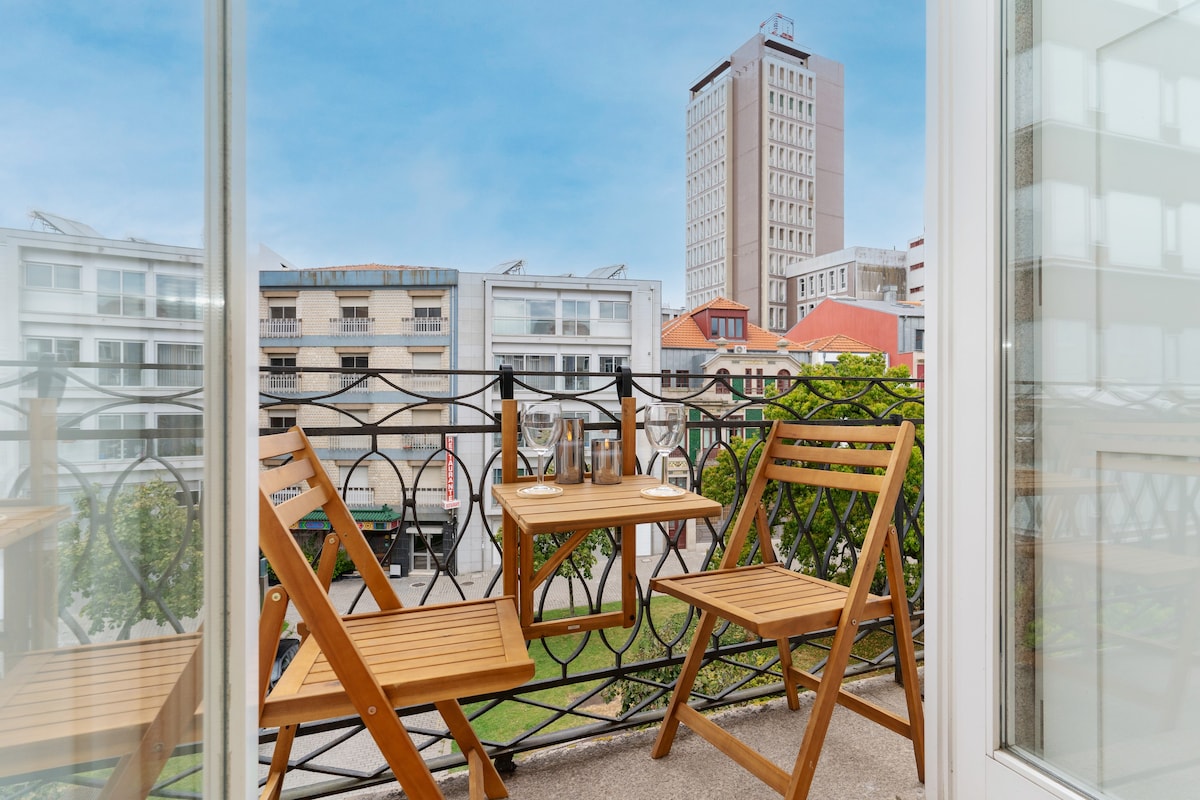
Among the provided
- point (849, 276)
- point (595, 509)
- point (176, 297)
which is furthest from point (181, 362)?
point (849, 276)

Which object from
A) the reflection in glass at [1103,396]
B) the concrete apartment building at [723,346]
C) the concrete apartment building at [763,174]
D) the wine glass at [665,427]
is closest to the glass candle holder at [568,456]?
the wine glass at [665,427]

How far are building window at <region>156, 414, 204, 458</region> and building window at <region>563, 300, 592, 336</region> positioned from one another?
40.6 ft

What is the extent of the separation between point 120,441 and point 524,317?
12.8 metres

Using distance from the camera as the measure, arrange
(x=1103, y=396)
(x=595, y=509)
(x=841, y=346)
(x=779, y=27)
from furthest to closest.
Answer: (x=779, y=27) < (x=841, y=346) < (x=595, y=509) < (x=1103, y=396)

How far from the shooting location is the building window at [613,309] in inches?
508

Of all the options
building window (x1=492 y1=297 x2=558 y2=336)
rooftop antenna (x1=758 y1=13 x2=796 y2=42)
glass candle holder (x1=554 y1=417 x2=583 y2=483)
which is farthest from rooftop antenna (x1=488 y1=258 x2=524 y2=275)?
glass candle holder (x1=554 y1=417 x2=583 y2=483)

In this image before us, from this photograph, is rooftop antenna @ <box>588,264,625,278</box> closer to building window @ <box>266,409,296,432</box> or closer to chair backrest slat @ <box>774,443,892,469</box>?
building window @ <box>266,409,296,432</box>

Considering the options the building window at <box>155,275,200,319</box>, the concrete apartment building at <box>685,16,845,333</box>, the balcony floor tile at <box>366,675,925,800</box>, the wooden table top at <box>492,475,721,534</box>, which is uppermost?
the concrete apartment building at <box>685,16,845,333</box>

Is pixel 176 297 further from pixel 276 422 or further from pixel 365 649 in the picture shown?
pixel 276 422

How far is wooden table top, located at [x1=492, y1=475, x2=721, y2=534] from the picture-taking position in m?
1.25

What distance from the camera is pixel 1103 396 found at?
1.00 m

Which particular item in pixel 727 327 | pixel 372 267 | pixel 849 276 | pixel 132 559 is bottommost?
pixel 132 559

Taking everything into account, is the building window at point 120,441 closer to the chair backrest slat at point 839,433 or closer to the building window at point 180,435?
the building window at point 180,435

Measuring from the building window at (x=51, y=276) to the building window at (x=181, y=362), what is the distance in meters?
0.14
